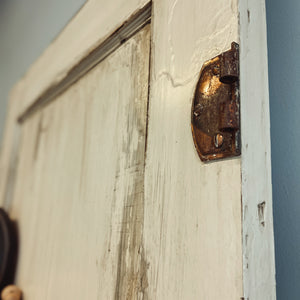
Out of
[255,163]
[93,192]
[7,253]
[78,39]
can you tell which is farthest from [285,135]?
[7,253]

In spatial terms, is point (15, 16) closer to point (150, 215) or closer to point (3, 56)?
point (3, 56)

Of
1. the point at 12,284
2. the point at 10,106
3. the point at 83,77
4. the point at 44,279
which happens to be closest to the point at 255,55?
the point at 83,77

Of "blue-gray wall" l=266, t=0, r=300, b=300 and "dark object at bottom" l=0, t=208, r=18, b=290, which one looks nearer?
"blue-gray wall" l=266, t=0, r=300, b=300

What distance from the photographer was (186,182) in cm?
28

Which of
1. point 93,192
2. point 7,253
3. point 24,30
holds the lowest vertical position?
point 7,253

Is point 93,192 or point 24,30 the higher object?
point 24,30

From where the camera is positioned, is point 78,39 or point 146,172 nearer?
point 146,172

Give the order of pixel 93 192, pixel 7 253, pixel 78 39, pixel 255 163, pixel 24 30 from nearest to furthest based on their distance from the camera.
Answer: pixel 255 163 → pixel 93 192 → pixel 78 39 → pixel 7 253 → pixel 24 30

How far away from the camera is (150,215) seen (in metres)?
0.31

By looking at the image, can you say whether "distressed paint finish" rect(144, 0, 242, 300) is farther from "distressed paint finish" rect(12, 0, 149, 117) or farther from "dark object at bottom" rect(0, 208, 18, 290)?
"dark object at bottom" rect(0, 208, 18, 290)

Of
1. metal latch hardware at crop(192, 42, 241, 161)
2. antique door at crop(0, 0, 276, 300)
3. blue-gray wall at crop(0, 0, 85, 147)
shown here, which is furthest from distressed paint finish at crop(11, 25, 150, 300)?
blue-gray wall at crop(0, 0, 85, 147)

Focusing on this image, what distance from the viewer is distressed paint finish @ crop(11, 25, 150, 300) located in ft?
1.19

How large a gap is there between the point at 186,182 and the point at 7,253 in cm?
Result: 53

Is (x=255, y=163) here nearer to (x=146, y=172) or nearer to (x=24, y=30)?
(x=146, y=172)
